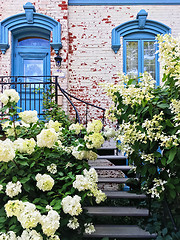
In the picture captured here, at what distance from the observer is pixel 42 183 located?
1.96 metres

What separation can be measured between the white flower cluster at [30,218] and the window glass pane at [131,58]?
5024mm

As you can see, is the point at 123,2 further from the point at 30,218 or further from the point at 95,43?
the point at 30,218

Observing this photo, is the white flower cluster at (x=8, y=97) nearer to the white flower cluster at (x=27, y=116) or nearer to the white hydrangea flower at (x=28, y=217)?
the white flower cluster at (x=27, y=116)

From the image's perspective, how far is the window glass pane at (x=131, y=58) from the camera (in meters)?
6.00

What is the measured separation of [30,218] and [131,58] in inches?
210

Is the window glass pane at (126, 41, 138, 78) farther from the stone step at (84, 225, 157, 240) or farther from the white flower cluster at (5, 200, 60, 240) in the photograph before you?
the white flower cluster at (5, 200, 60, 240)

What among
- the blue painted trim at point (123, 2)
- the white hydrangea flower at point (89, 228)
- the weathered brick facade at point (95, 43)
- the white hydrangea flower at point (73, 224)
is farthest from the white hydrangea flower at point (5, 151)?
the blue painted trim at point (123, 2)

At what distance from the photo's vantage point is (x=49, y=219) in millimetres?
1700

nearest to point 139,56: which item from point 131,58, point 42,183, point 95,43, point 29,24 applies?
point 131,58

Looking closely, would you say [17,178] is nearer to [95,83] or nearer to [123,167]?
[123,167]

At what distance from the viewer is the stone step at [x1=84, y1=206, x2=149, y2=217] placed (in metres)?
2.95

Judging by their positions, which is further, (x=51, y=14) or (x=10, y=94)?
(x=51, y=14)

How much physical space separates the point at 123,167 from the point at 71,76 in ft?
10.4

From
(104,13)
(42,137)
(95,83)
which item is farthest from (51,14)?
(42,137)
